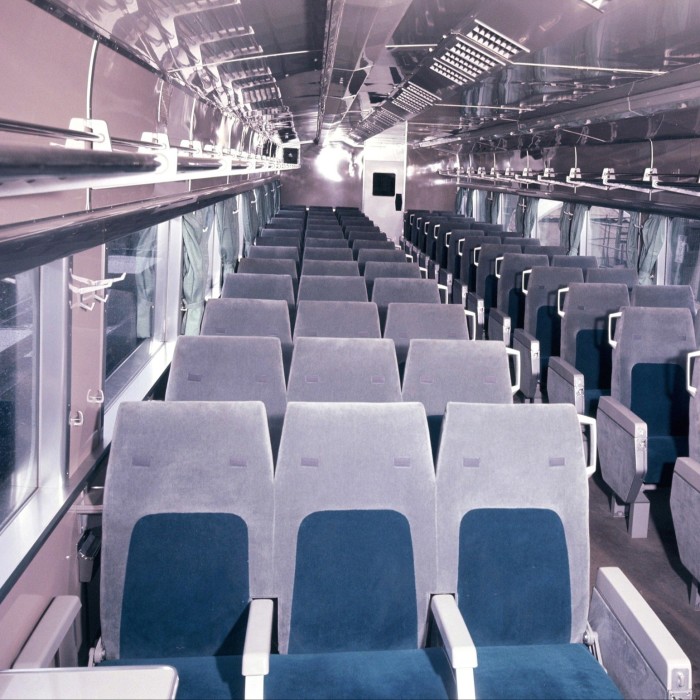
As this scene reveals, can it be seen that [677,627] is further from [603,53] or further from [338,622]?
[603,53]

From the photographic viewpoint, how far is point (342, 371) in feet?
13.3

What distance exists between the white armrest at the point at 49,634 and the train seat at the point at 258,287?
406cm

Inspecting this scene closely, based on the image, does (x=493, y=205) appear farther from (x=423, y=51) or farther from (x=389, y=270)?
(x=423, y=51)

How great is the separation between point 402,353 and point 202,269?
9.29 ft

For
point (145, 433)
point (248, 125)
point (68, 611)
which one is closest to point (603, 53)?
point (145, 433)

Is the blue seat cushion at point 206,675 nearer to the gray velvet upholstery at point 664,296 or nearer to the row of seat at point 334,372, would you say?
the row of seat at point 334,372

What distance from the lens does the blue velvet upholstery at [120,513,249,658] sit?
8.57 ft

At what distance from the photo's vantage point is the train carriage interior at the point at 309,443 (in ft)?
7.96

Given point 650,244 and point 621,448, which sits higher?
point 650,244

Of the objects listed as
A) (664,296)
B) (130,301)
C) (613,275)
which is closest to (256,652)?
(664,296)

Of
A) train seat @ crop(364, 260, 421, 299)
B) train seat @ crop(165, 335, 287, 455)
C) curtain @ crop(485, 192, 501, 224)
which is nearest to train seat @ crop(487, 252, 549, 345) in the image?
train seat @ crop(364, 260, 421, 299)

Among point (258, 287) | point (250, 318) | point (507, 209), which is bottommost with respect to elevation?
point (250, 318)

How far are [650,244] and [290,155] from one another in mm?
11378

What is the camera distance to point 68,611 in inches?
96.8
